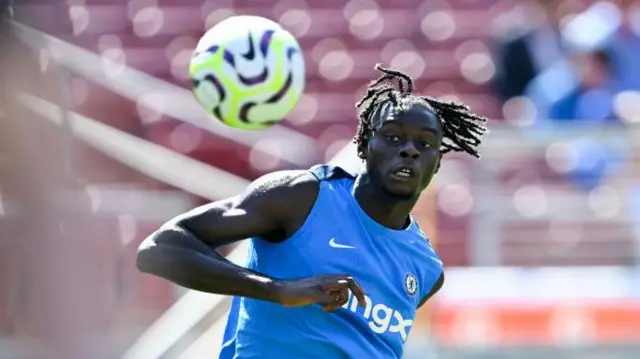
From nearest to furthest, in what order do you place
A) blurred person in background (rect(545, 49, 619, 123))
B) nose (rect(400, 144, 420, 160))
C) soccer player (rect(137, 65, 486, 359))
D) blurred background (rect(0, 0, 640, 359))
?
soccer player (rect(137, 65, 486, 359)) < nose (rect(400, 144, 420, 160)) < blurred background (rect(0, 0, 640, 359)) < blurred person in background (rect(545, 49, 619, 123))

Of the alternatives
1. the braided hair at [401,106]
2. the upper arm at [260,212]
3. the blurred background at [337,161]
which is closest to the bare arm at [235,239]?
the upper arm at [260,212]

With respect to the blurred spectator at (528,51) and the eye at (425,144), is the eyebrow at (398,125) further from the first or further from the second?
the blurred spectator at (528,51)

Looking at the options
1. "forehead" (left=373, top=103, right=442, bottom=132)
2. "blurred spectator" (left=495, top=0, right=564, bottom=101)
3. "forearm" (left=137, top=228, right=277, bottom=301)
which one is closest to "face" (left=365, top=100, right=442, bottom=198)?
"forehead" (left=373, top=103, right=442, bottom=132)

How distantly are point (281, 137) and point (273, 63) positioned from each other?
14.3 feet

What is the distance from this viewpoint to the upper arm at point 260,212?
10.7 feet

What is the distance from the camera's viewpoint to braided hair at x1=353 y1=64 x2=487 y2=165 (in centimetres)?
363

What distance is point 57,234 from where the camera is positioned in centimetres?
421

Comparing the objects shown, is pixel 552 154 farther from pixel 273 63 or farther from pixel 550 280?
pixel 273 63

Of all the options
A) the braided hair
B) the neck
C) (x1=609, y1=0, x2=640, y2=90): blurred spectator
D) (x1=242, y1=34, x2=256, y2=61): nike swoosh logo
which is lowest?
the neck

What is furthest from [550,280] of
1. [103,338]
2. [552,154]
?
[103,338]

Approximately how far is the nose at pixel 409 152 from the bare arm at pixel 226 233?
269mm

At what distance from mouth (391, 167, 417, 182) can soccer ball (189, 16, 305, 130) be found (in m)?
1.54

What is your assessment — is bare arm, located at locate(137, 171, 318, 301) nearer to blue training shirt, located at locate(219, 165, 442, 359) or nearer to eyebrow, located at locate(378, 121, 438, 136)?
blue training shirt, located at locate(219, 165, 442, 359)

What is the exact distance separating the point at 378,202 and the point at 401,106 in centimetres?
28
